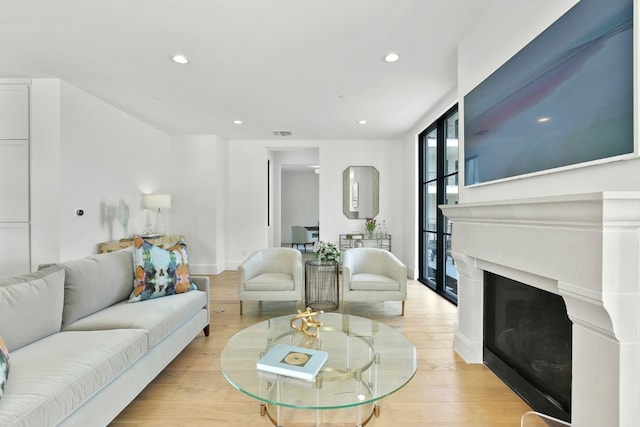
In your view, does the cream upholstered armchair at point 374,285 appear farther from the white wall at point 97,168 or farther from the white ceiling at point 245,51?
the white wall at point 97,168

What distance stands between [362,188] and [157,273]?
396 centimetres

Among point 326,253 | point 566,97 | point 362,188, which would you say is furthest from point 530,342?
point 362,188

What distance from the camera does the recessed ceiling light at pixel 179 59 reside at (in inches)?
102

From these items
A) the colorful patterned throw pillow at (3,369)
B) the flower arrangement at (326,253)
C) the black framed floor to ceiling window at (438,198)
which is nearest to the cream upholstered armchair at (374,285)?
the flower arrangement at (326,253)

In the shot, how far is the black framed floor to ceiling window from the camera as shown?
383cm

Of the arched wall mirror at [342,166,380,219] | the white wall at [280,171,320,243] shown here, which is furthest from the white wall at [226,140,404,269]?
the white wall at [280,171,320,243]

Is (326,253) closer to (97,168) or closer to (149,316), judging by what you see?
(149,316)

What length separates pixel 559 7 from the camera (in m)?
1.47

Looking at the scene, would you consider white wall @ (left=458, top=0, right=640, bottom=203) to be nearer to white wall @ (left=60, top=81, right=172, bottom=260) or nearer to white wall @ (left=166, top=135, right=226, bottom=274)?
white wall @ (left=60, top=81, right=172, bottom=260)

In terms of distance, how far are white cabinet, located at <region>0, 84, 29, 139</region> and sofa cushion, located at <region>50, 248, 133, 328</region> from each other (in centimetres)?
205

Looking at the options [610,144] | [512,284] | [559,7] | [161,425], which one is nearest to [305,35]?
[559,7]

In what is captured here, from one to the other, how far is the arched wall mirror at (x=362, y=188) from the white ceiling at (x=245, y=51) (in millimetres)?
1631

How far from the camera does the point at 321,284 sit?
3746 millimetres

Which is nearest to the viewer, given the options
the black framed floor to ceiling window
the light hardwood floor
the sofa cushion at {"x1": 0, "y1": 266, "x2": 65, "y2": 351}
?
the sofa cushion at {"x1": 0, "y1": 266, "x2": 65, "y2": 351}
